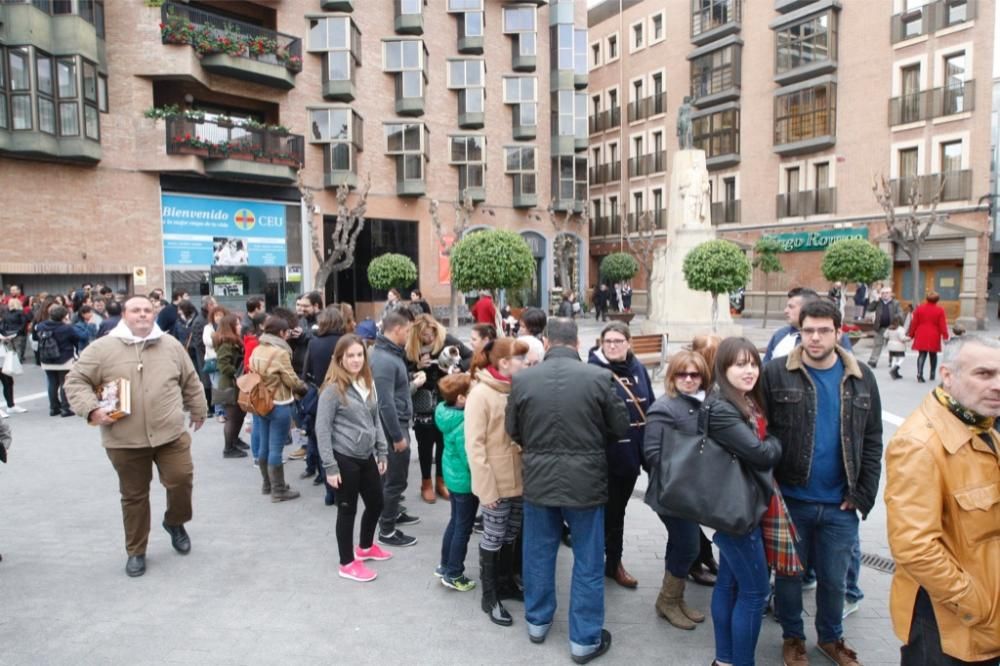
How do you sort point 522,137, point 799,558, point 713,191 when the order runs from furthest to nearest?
point 713,191, point 522,137, point 799,558

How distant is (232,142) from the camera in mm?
21516

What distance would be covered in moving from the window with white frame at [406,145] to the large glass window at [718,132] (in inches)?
547

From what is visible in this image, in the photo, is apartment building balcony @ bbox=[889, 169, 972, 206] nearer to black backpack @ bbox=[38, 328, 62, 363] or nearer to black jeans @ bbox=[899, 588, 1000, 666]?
black jeans @ bbox=[899, 588, 1000, 666]

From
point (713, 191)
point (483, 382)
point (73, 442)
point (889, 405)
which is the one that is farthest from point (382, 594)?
point (713, 191)

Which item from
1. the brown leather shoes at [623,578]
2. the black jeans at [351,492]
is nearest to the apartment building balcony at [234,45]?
the black jeans at [351,492]

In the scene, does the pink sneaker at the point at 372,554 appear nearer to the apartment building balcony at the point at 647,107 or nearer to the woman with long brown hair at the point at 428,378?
the woman with long brown hair at the point at 428,378

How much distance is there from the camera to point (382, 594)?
429 centimetres

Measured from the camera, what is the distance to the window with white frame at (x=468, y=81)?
28625mm

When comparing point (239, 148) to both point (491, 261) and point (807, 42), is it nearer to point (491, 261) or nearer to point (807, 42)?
point (491, 261)

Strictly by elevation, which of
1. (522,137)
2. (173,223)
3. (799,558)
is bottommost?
(799,558)

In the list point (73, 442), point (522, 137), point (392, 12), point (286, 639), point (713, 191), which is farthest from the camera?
point (713, 191)

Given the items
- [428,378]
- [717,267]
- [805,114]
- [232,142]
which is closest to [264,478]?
[428,378]

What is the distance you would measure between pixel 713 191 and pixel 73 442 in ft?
102

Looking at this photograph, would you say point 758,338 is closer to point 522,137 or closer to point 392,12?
point 522,137
